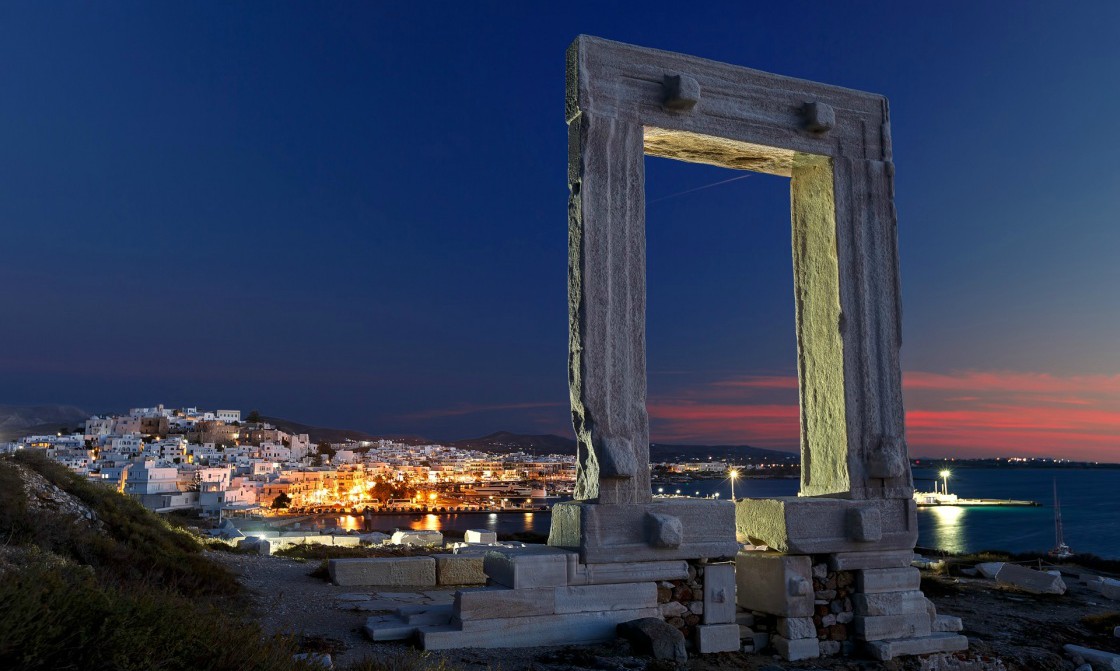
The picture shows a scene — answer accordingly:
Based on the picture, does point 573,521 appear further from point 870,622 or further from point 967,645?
point 967,645

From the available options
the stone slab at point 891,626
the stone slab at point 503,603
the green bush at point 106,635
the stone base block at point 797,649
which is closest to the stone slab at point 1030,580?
the stone slab at point 891,626

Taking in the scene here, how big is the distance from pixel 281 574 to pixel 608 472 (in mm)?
6953

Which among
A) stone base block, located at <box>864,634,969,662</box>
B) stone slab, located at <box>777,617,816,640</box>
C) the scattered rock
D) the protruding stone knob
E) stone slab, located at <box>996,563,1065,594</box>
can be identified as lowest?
stone slab, located at <box>996,563,1065,594</box>

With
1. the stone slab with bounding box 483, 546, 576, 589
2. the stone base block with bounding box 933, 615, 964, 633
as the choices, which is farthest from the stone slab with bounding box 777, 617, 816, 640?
the stone slab with bounding box 483, 546, 576, 589

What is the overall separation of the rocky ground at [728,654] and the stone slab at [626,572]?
0.58 meters

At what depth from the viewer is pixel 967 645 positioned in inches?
328

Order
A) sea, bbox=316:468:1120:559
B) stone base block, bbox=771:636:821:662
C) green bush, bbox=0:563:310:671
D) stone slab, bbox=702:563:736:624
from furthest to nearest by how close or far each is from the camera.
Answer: sea, bbox=316:468:1120:559 < stone base block, bbox=771:636:821:662 < stone slab, bbox=702:563:736:624 < green bush, bbox=0:563:310:671

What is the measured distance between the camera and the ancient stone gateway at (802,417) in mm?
7324

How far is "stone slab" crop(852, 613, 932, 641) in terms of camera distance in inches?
320

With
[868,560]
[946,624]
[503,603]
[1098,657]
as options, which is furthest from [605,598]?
[1098,657]

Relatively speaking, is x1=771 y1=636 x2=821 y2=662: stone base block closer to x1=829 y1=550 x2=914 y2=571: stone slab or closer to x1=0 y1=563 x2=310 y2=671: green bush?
x1=829 y1=550 x2=914 y2=571: stone slab

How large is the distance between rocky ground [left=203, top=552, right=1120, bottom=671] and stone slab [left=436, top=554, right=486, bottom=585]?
1.11 feet

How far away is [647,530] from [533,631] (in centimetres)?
137

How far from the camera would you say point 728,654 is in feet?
24.8
